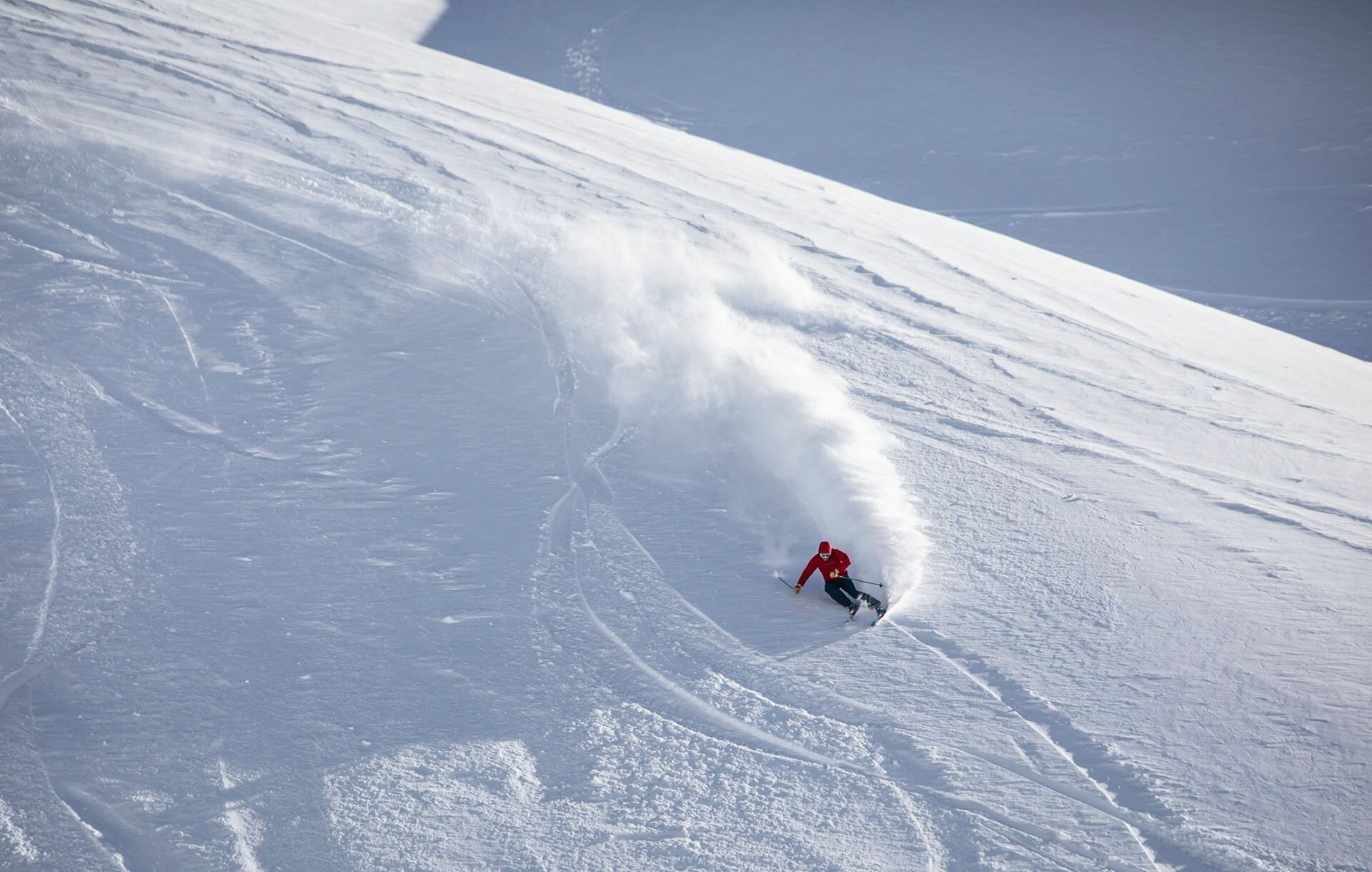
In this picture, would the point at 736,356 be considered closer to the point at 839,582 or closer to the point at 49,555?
the point at 839,582

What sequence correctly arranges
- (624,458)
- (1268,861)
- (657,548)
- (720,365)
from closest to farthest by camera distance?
(1268,861)
(657,548)
(624,458)
(720,365)

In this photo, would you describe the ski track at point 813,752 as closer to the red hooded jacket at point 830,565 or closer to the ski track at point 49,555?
the red hooded jacket at point 830,565

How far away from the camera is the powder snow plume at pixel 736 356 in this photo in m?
7.41

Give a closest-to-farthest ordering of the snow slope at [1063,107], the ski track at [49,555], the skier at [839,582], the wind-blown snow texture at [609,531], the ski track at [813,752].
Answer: the ski track at [813,752] < the wind-blown snow texture at [609,531] < the ski track at [49,555] < the skier at [839,582] < the snow slope at [1063,107]

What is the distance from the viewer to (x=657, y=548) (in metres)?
7.16

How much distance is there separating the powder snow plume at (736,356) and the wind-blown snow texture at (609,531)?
5cm

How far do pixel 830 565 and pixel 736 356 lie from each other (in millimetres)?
2972

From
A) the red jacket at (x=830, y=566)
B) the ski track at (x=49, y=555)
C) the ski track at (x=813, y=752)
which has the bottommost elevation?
the ski track at (x=49, y=555)

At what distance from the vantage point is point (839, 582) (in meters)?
6.53

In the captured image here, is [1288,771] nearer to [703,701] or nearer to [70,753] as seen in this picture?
[703,701]

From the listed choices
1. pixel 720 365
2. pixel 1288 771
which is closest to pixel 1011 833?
pixel 1288 771

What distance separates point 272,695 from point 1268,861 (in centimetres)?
577

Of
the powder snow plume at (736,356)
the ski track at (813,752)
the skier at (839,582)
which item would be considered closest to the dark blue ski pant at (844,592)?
the skier at (839,582)

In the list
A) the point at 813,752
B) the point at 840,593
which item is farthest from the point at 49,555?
the point at 840,593
